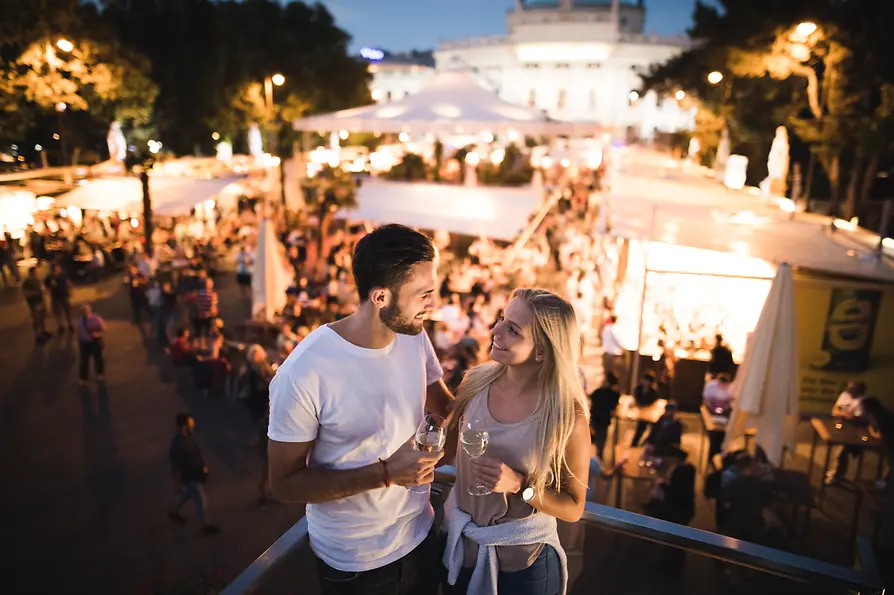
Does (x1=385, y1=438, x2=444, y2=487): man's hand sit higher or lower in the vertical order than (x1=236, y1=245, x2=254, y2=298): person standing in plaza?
higher

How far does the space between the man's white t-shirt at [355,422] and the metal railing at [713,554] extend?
15 centimetres

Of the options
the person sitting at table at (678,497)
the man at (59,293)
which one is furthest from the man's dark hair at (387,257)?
the man at (59,293)

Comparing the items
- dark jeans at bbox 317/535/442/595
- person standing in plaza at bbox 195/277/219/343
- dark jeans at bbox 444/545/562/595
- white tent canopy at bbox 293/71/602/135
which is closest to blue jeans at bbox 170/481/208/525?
dark jeans at bbox 317/535/442/595

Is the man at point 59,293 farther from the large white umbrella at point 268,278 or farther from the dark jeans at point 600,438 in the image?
the dark jeans at point 600,438

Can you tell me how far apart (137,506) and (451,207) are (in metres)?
6.35

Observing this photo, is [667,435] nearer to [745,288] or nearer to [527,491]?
[745,288]

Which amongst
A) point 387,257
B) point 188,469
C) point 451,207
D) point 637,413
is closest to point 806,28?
point 451,207

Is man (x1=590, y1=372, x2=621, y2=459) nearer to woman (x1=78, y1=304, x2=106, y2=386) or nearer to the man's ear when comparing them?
the man's ear

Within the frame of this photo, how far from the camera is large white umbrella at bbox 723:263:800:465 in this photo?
6.89 metres

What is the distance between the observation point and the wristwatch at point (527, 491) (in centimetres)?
202

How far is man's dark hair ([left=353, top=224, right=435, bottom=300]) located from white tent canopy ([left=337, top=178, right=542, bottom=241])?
763 cm

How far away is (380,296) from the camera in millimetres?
1955

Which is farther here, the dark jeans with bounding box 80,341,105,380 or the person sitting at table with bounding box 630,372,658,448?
the dark jeans with bounding box 80,341,105,380

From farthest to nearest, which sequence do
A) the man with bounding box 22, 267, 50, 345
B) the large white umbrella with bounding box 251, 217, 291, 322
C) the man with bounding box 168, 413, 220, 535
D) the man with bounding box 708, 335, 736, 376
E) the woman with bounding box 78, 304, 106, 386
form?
1. the man with bounding box 22, 267, 50, 345
2. the large white umbrella with bounding box 251, 217, 291, 322
3. the woman with bounding box 78, 304, 106, 386
4. the man with bounding box 708, 335, 736, 376
5. the man with bounding box 168, 413, 220, 535
